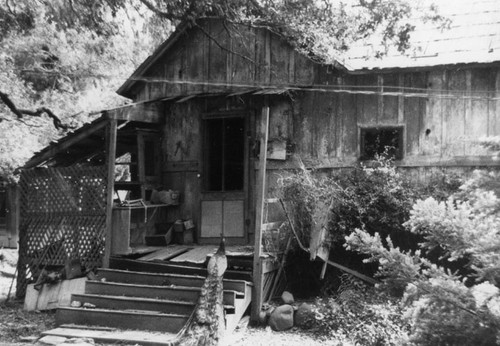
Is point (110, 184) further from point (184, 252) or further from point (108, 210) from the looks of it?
point (184, 252)

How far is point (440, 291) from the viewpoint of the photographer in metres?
3.37

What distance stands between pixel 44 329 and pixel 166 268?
2205mm

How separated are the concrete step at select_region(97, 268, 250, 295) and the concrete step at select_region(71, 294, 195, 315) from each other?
2.16 feet

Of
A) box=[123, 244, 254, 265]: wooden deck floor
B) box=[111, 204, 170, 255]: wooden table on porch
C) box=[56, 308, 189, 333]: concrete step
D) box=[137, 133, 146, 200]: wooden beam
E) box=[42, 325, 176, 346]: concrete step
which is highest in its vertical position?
box=[137, 133, 146, 200]: wooden beam

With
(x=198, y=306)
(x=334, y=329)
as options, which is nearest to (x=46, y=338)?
(x=198, y=306)

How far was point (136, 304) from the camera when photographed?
7453 millimetres

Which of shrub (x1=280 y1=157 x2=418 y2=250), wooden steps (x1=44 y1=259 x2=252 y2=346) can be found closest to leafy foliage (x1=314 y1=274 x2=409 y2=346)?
shrub (x1=280 y1=157 x2=418 y2=250)

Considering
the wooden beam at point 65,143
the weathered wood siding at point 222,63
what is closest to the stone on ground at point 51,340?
the wooden beam at point 65,143

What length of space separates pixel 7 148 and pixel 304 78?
11374mm

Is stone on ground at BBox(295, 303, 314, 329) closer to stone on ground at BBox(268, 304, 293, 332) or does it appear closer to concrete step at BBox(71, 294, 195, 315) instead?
stone on ground at BBox(268, 304, 293, 332)

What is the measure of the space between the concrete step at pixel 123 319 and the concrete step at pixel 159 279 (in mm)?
975

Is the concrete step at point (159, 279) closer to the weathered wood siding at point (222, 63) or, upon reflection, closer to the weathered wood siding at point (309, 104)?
the weathered wood siding at point (309, 104)

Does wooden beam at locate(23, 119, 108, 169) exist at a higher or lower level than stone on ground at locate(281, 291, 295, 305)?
higher

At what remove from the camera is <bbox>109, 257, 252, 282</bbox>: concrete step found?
8.22 m
